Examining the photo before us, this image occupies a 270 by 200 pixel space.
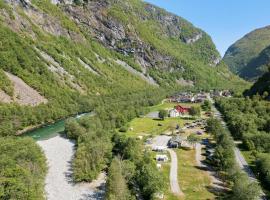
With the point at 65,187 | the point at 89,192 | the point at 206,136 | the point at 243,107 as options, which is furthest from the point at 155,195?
the point at 243,107

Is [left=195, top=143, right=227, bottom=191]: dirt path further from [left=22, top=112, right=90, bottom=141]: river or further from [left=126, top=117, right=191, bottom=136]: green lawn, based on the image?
[left=22, top=112, right=90, bottom=141]: river

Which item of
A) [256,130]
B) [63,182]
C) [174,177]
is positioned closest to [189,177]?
[174,177]

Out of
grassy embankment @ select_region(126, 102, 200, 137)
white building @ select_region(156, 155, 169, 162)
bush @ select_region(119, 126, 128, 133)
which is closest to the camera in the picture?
white building @ select_region(156, 155, 169, 162)

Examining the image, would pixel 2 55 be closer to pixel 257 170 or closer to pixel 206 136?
pixel 206 136

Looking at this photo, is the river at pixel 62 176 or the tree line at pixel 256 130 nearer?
the river at pixel 62 176

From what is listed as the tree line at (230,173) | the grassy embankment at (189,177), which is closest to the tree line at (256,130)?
the tree line at (230,173)

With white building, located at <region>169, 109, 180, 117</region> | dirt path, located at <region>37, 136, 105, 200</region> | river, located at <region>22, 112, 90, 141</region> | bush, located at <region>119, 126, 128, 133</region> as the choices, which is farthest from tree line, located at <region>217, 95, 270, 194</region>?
river, located at <region>22, 112, 90, 141</region>

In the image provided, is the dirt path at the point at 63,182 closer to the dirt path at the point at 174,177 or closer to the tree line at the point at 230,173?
the dirt path at the point at 174,177

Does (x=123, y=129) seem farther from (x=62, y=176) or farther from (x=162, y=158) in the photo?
(x=62, y=176)
